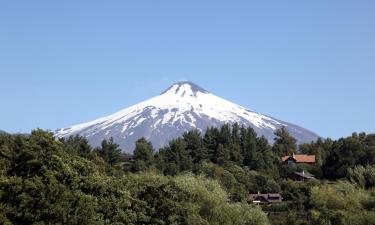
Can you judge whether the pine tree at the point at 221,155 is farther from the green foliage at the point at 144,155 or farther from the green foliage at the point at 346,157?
the green foliage at the point at 346,157

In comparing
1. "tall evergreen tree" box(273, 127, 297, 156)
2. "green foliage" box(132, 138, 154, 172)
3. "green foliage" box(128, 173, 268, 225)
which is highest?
"tall evergreen tree" box(273, 127, 297, 156)

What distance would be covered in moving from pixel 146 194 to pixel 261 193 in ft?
123

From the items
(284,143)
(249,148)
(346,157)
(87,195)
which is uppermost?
(284,143)

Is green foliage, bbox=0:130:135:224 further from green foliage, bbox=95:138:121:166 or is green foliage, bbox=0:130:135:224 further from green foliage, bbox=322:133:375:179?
green foliage, bbox=322:133:375:179

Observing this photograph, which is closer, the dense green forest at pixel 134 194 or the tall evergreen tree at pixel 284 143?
the dense green forest at pixel 134 194

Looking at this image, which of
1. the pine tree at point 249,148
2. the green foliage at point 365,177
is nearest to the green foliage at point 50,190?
the green foliage at point 365,177

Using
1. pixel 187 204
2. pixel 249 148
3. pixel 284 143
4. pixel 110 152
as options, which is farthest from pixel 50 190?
pixel 284 143

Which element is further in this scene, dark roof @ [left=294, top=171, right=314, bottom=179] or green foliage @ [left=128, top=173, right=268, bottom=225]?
dark roof @ [left=294, top=171, right=314, bottom=179]

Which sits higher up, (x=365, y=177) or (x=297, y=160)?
(x=297, y=160)

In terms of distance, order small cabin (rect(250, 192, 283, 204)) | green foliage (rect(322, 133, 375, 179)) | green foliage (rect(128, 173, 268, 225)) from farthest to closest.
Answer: green foliage (rect(322, 133, 375, 179)), small cabin (rect(250, 192, 283, 204)), green foliage (rect(128, 173, 268, 225))

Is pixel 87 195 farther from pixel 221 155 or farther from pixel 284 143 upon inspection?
pixel 284 143

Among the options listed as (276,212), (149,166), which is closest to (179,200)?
(276,212)

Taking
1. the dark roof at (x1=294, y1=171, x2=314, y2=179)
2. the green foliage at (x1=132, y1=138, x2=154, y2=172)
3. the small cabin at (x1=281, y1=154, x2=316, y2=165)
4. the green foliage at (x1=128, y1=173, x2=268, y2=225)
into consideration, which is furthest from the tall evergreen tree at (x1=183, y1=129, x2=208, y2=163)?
the green foliage at (x1=128, y1=173, x2=268, y2=225)

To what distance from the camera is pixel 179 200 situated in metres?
33.6
